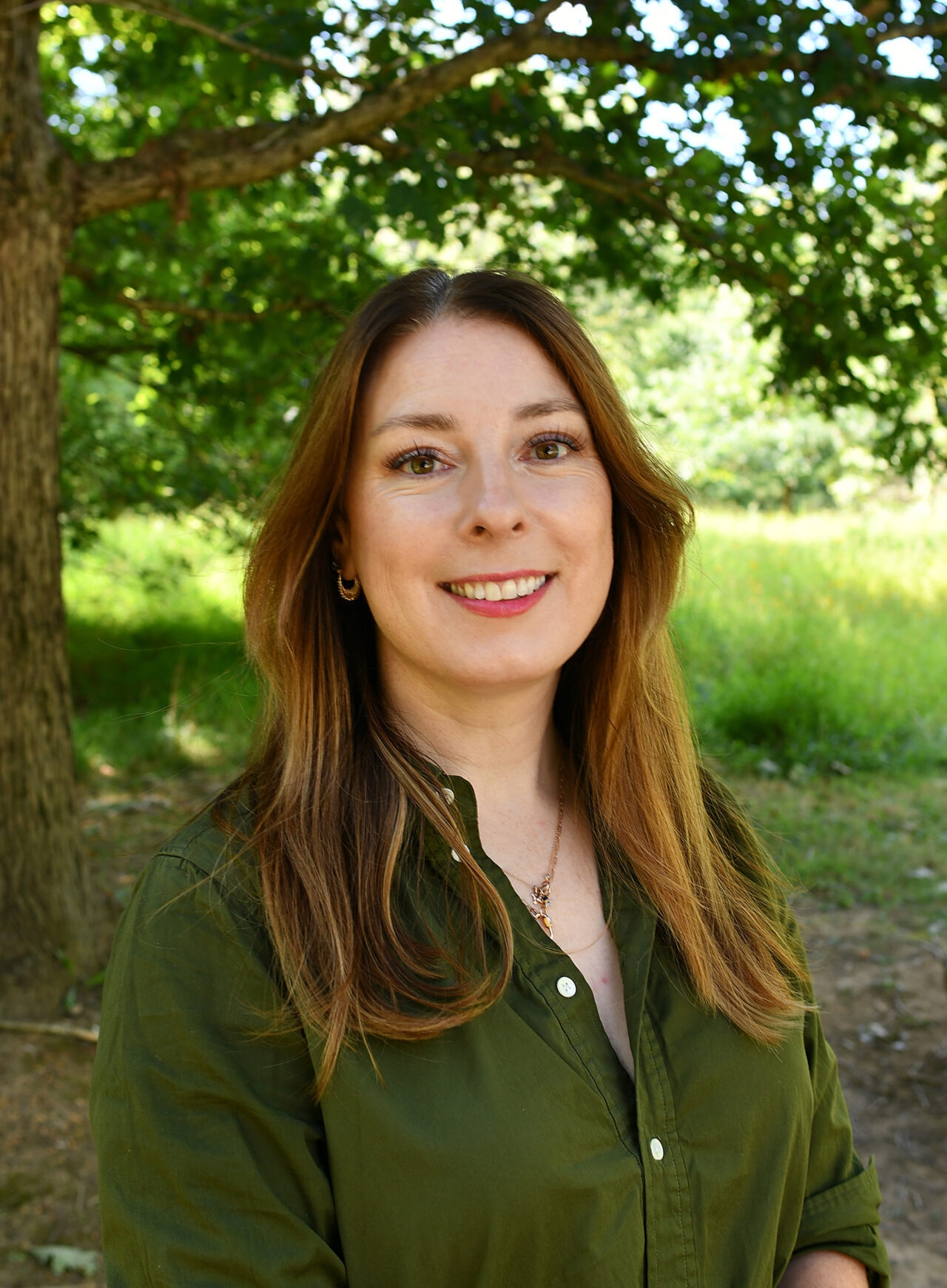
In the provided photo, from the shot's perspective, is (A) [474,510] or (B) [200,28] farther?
(B) [200,28]

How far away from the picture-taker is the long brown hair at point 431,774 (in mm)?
1545

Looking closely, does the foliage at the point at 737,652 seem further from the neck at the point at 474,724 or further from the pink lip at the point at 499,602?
the pink lip at the point at 499,602

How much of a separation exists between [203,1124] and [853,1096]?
3.58 meters

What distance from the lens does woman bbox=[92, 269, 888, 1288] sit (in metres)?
1.41

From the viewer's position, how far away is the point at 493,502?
1.72 m

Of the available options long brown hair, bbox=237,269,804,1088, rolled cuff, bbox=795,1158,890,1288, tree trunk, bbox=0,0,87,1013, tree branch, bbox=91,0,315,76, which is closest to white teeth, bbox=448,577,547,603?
long brown hair, bbox=237,269,804,1088

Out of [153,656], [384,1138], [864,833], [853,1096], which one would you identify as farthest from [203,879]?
[153,656]

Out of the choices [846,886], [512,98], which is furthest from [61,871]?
[846,886]

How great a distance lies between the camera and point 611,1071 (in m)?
1.61

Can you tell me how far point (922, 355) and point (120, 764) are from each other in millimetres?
5474

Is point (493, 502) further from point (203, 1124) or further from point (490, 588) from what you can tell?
point (203, 1124)

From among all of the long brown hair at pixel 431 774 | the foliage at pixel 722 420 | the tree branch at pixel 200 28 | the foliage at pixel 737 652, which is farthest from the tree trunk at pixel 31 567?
the foliage at pixel 722 420

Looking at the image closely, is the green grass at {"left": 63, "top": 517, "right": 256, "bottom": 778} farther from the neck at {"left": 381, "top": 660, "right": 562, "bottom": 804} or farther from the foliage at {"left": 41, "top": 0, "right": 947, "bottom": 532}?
the neck at {"left": 381, "top": 660, "right": 562, "bottom": 804}

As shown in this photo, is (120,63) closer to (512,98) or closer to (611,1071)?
(512,98)
